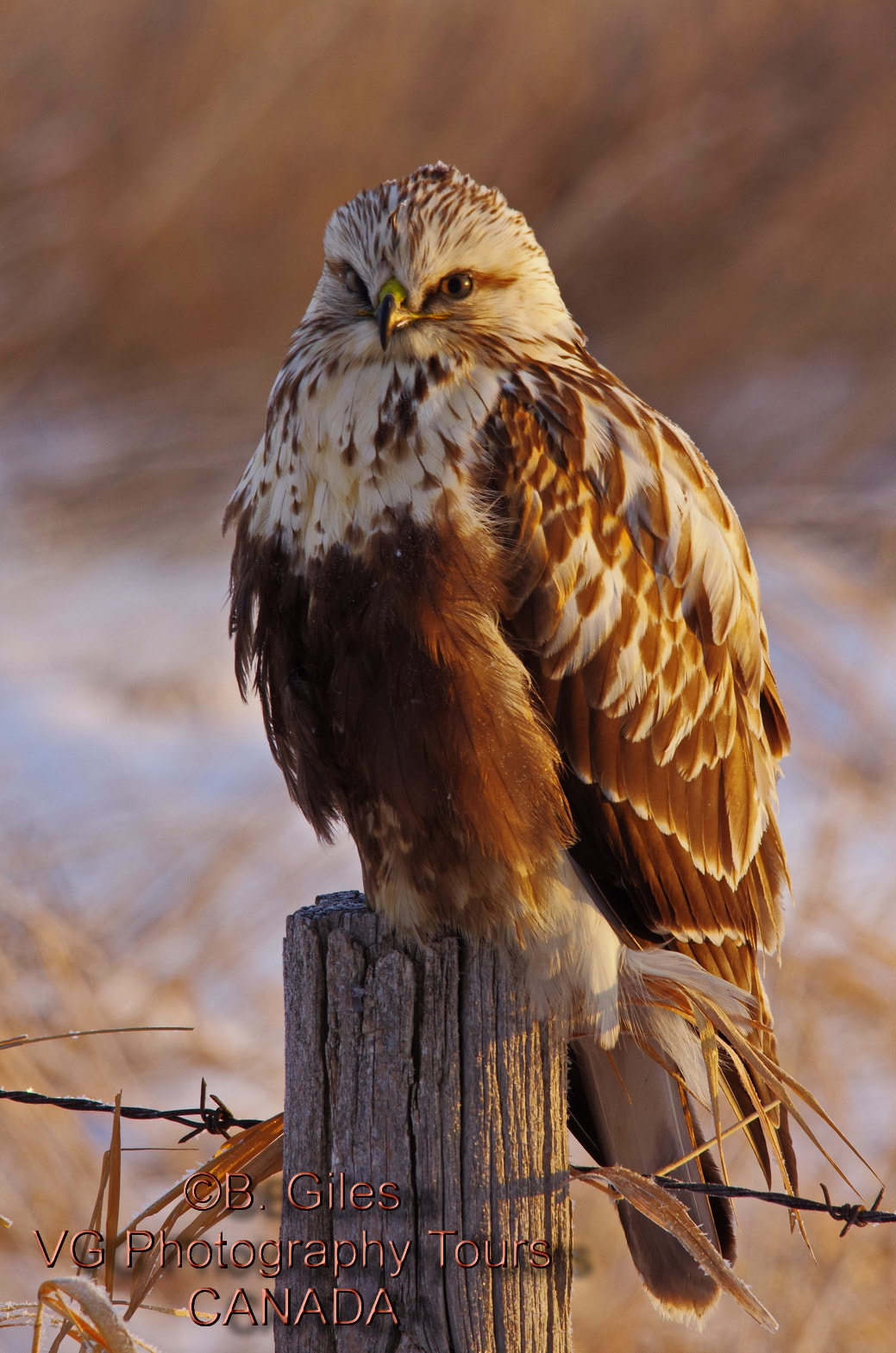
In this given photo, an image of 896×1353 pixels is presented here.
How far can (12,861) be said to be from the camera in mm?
5387

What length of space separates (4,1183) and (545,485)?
303cm

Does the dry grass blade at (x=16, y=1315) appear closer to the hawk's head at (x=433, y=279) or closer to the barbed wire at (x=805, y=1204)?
the barbed wire at (x=805, y=1204)

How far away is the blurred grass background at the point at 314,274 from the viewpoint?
761 cm

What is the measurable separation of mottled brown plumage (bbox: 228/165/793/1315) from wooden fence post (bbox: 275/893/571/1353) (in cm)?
24

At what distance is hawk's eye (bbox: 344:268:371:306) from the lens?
7.78 ft

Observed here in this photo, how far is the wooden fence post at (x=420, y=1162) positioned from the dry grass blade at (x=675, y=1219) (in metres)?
0.10

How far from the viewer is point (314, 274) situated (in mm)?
9406

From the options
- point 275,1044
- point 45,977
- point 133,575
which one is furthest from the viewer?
point 133,575

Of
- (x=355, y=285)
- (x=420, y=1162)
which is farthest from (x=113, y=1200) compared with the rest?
(x=355, y=285)

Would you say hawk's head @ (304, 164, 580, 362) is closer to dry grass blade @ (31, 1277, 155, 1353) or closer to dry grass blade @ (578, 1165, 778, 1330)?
dry grass blade @ (578, 1165, 778, 1330)

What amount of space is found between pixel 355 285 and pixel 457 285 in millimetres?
175

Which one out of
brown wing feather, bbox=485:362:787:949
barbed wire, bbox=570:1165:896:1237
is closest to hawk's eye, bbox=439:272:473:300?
brown wing feather, bbox=485:362:787:949

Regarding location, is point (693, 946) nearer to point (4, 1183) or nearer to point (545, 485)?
point (545, 485)

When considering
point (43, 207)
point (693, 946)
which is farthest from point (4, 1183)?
point (43, 207)
